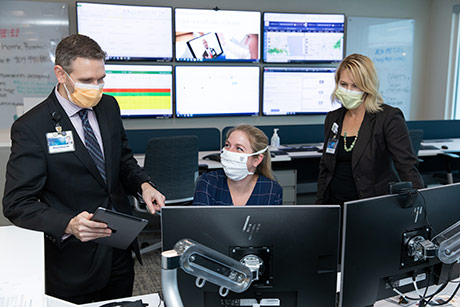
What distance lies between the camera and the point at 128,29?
4.01 meters

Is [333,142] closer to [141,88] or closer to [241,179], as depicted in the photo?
[241,179]

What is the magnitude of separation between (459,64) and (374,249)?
15.2ft

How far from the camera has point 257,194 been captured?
189 cm

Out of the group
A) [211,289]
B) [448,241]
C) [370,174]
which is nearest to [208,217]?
[211,289]

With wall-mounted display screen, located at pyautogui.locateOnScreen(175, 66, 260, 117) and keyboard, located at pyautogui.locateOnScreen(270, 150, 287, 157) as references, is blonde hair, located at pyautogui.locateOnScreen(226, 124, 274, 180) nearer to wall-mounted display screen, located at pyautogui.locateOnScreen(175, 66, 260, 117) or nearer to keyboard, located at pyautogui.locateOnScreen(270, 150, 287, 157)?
keyboard, located at pyautogui.locateOnScreen(270, 150, 287, 157)

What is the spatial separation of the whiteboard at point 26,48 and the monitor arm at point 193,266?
3.58 metres

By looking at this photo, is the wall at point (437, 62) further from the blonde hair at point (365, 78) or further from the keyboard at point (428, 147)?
the blonde hair at point (365, 78)

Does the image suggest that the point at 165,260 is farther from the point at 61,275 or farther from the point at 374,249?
the point at 61,275

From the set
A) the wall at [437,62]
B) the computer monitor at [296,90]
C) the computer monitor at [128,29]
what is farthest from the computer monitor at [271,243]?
the wall at [437,62]

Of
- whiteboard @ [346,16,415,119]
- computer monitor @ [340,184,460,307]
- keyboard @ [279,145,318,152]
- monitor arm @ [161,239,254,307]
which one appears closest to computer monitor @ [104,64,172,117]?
keyboard @ [279,145,318,152]

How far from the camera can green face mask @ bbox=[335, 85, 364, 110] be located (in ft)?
7.57

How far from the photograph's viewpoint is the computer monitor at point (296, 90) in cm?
457

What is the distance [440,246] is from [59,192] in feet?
4.31

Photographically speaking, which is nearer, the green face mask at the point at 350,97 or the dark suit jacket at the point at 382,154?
the dark suit jacket at the point at 382,154
